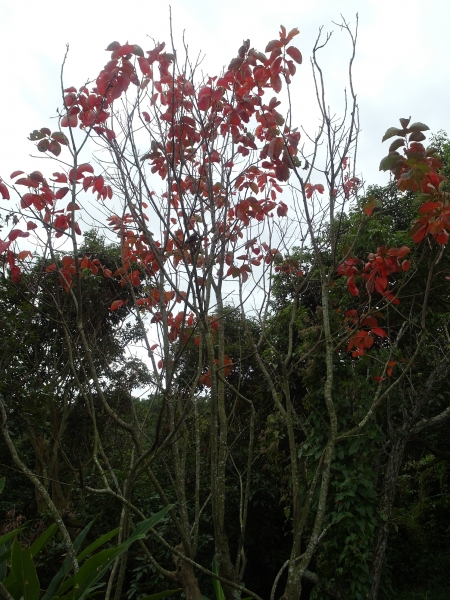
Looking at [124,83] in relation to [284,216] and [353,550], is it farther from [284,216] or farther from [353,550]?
[353,550]

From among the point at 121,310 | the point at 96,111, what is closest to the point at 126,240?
the point at 96,111

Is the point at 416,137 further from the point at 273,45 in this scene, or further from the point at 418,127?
the point at 273,45

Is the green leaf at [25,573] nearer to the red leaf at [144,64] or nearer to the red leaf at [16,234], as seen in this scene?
the red leaf at [16,234]

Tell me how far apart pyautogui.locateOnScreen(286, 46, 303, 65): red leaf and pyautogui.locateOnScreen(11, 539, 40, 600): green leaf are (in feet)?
7.27

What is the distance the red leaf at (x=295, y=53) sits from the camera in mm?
2277

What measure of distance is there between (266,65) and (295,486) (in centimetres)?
179

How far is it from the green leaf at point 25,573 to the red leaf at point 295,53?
7.27ft

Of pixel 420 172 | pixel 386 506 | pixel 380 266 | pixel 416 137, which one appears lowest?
pixel 386 506

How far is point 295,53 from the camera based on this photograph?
2281 mm

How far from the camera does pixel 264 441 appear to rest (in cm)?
578

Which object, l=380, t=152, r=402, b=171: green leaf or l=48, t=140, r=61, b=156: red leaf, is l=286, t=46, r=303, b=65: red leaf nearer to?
l=380, t=152, r=402, b=171: green leaf

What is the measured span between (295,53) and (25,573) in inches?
90.7

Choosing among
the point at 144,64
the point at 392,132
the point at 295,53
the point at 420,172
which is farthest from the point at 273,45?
the point at 420,172

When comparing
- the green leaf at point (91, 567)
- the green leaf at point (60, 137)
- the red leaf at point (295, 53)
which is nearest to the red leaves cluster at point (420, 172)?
the red leaf at point (295, 53)
